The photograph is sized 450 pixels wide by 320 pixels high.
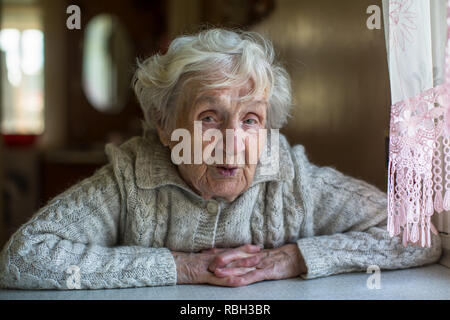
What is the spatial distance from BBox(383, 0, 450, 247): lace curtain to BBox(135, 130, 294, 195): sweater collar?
0.30 meters

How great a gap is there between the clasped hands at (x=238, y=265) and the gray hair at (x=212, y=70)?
0.33 metres

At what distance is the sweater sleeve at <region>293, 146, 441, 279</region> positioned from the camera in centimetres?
116

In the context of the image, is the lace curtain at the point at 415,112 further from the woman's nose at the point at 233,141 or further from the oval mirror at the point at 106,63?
the oval mirror at the point at 106,63

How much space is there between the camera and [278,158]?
127 centimetres

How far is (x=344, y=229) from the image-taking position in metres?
1.26

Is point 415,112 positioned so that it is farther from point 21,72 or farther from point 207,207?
point 21,72

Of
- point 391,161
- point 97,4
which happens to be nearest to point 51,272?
point 391,161

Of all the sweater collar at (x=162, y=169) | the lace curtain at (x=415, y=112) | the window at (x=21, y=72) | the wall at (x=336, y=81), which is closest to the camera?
the lace curtain at (x=415, y=112)

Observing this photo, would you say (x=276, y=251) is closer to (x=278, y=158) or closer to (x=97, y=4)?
(x=278, y=158)

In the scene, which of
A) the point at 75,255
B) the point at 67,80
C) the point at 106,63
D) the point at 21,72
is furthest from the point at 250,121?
the point at 21,72

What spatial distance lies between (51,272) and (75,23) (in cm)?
64

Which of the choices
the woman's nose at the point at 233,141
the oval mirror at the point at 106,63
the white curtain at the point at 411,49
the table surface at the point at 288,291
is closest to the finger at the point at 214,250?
the table surface at the point at 288,291

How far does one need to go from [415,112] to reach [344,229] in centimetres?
39

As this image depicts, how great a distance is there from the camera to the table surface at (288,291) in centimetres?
102
